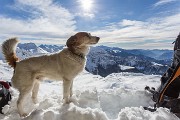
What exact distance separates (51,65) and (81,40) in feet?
3.36

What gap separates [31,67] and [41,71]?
292mm

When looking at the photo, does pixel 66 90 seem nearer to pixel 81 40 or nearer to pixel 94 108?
pixel 94 108

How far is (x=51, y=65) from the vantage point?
698cm

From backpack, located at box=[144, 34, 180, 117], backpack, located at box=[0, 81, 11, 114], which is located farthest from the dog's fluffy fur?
backpack, located at box=[144, 34, 180, 117]

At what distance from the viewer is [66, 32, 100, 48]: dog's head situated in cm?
704

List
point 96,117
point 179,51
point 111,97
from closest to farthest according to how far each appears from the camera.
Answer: point 96,117, point 179,51, point 111,97

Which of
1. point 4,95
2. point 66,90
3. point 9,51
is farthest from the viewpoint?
point 4,95

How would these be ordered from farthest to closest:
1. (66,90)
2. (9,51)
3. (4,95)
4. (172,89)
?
(4,95)
(9,51)
(66,90)
(172,89)

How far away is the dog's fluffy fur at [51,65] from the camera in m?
6.77

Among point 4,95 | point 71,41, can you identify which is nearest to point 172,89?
point 71,41

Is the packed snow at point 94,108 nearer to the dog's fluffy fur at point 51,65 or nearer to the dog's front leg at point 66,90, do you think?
the dog's front leg at point 66,90

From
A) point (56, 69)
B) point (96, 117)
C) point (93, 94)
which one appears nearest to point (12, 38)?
point (56, 69)

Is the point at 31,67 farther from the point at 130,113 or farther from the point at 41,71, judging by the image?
the point at 130,113

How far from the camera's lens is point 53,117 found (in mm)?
5523
